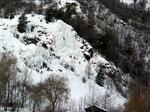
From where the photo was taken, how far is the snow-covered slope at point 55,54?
319 feet

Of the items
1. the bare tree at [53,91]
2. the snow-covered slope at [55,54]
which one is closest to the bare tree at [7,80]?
the snow-covered slope at [55,54]

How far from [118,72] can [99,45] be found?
1101 centimetres

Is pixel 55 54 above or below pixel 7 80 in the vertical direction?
below

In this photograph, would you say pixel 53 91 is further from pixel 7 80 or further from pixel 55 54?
pixel 55 54

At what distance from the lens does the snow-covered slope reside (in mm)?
97312

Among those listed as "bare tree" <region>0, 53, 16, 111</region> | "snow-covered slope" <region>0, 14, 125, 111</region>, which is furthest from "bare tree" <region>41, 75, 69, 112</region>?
"snow-covered slope" <region>0, 14, 125, 111</region>

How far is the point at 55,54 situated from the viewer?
107 metres

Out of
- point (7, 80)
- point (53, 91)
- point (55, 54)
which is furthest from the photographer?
point (55, 54)

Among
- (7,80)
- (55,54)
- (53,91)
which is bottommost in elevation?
(55,54)

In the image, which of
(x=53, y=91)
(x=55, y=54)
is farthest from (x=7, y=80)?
(x=55, y=54)

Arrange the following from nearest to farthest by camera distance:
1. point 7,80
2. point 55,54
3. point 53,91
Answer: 1. point 7,80
2. point 53,91
3. point 55,54

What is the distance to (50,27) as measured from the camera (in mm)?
112938

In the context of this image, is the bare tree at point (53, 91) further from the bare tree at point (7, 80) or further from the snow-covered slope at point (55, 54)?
the snow-covered slope at point (55, 54)

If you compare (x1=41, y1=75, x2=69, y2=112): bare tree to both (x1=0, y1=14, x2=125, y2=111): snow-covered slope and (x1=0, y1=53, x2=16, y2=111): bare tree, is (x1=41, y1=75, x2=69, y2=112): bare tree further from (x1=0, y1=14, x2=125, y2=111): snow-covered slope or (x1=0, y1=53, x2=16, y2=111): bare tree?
(x1=0, y1=14, x2=125, y2=111): snow-covered slope
